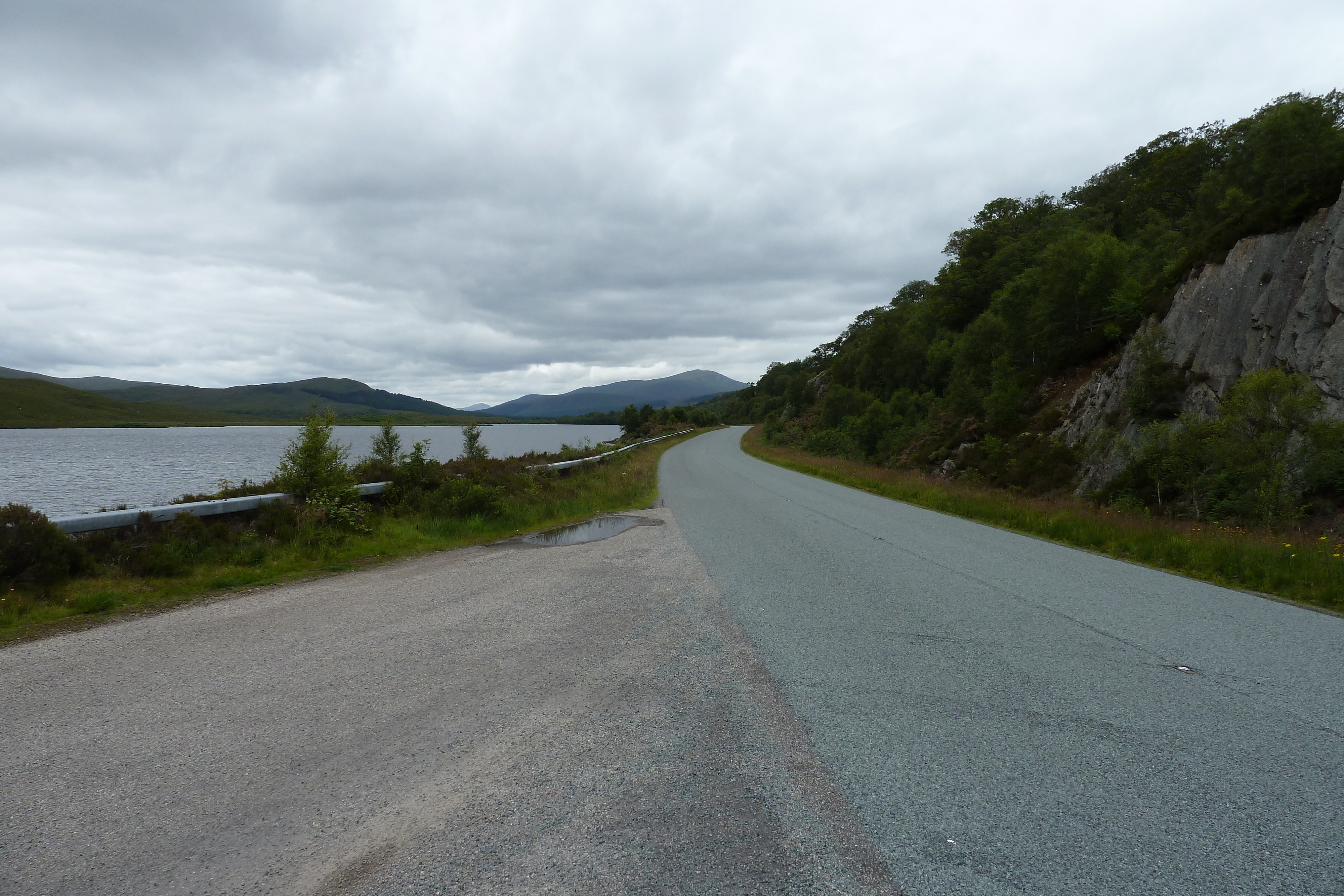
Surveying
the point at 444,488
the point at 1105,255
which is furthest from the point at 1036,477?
the point at 444,488

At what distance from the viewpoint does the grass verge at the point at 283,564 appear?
A: 612 cm

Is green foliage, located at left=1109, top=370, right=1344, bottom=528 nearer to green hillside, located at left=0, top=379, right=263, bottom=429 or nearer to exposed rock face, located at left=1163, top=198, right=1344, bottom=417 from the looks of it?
exposed rock face, located at left=1163, top=198, right=1344, bottom=417

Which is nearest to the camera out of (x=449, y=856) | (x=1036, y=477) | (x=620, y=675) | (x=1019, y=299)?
(x=449, y=856)

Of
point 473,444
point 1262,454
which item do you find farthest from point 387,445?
point 1262,454

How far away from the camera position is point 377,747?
3.50m

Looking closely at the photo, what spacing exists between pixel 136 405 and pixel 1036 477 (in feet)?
717

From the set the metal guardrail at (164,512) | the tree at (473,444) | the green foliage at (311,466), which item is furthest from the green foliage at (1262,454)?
the tree at (473,444)

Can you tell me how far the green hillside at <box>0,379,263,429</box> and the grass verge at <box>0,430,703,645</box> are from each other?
145666 mm

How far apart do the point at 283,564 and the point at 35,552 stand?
7.66ft

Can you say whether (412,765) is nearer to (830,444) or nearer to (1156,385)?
(1156,385)

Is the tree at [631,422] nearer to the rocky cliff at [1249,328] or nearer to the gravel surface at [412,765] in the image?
the rocky cliff at [1249,328]

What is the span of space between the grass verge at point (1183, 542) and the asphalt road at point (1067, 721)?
76cm

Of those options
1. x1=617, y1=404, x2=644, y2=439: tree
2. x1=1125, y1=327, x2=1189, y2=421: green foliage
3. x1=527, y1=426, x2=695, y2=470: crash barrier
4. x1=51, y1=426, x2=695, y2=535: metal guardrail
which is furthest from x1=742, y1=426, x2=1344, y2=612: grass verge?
x1=617, y1=404, x2=644, y2=439: tree

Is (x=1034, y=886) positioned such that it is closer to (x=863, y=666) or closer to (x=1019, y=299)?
(x=863, y=666)
